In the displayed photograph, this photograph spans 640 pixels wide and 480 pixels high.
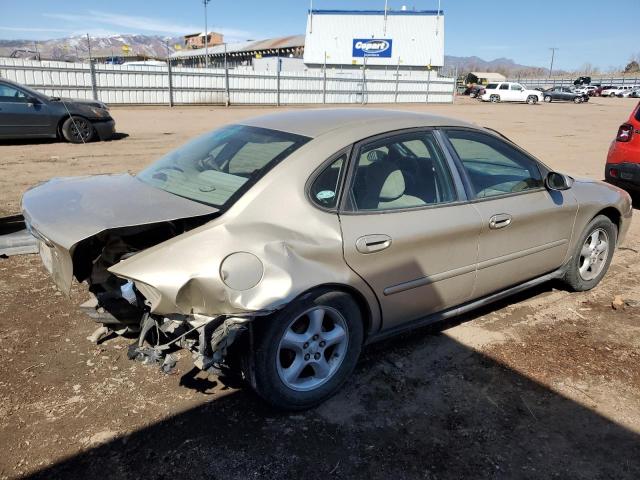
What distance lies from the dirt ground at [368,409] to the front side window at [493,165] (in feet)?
3.38

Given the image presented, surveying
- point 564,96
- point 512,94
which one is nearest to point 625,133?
point 512,94

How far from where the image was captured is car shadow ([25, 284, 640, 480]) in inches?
94.9

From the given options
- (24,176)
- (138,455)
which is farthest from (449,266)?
(24,176)

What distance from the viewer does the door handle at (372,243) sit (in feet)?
9.16

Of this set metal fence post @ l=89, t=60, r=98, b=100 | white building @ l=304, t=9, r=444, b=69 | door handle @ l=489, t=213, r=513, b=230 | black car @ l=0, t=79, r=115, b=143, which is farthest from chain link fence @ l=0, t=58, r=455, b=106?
door handle @ l=489, t=213, r=513, b=230

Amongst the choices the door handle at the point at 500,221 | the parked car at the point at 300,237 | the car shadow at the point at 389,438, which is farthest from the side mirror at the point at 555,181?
the car shadow at the point at 389,438

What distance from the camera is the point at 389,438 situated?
2.64 m

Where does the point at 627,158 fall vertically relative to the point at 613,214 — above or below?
above

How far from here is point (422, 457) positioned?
2.51m

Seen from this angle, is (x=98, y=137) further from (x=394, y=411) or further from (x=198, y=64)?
(x=198, y=64)

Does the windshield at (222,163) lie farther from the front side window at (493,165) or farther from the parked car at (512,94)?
the parked car at (512,94)

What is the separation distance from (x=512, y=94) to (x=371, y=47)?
1368cm

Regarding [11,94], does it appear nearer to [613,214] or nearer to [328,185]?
[328,185]

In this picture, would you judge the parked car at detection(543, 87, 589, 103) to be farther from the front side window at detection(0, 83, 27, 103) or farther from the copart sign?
the front side window at detection(0, 83, 27, 103)
